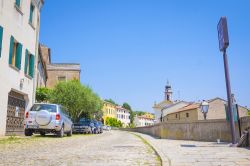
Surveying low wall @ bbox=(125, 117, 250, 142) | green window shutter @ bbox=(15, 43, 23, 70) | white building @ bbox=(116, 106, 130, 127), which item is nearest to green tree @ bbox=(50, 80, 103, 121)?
low wall @ bbox=(125, 117, 250, 142)

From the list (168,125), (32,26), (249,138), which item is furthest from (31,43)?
(249,138)

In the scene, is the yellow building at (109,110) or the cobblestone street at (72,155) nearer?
the cobblestone street at (72,155)

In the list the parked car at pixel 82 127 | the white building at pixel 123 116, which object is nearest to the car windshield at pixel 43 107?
the parked car at pixel 82 127

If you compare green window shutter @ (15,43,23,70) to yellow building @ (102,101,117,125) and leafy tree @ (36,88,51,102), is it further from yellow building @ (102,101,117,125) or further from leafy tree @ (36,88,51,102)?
yellow building @ (102,101,117,125)

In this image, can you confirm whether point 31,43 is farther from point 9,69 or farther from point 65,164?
point 65,164

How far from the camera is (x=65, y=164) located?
5719 mm

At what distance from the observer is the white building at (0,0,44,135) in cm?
1456

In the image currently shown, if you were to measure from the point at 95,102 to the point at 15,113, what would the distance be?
19.9m

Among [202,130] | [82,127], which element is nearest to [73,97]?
[82,127]

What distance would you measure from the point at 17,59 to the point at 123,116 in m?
127

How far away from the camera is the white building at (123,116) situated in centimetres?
13500

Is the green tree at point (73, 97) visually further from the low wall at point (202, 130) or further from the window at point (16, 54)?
the window at point (16, 54)

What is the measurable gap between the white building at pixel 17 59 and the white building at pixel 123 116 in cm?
11441

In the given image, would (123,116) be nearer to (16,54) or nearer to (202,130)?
(16,54)
